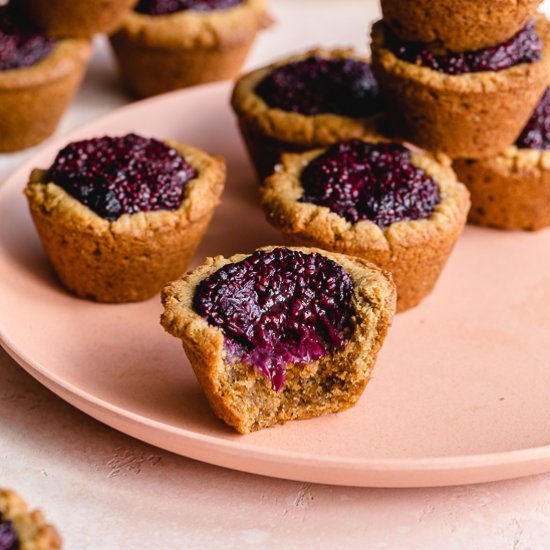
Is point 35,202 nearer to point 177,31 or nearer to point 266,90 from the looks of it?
point 266,90

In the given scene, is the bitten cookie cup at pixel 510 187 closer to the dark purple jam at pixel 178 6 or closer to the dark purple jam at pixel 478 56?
the dark purple jam at pixel 478 56

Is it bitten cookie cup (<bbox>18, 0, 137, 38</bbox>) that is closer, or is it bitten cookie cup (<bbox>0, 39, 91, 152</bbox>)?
bitten cookie cup (<bbox>0, 39, 91, 152</bbox>)

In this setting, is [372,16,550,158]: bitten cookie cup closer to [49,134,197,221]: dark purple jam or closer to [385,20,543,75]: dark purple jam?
[385,20,543,75]: dark purple jam

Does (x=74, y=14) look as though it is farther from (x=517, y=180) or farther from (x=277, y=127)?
(x=517, y=180)

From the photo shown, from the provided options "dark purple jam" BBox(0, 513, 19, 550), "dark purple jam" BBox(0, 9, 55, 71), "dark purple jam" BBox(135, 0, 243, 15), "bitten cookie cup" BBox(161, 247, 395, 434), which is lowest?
"bitten cookie cup" BBox(161, 247, 395, 434)

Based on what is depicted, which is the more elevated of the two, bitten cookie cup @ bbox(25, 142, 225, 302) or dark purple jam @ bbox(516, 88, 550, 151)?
bitten cookie cup @ bbox(25, 142, 225, 302)

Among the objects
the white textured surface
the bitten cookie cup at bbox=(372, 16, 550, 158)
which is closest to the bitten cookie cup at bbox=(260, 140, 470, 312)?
the bitten cookie cup at bbox=(372, 16, 550, 158)
